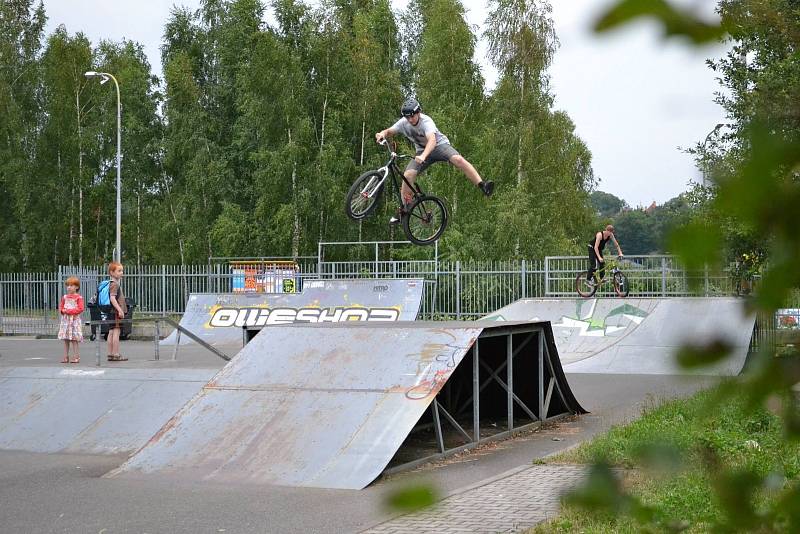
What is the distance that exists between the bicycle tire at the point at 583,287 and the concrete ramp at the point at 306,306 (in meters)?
3.96

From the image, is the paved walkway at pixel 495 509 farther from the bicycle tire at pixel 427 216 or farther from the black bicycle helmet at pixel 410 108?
the black bicycle helmet at pixel 410 108

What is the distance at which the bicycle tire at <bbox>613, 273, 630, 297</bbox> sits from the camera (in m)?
22.9

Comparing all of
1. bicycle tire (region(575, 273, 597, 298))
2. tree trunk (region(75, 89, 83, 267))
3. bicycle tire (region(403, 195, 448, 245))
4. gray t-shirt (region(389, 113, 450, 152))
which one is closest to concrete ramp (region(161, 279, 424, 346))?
bicycle tire (region(575, 273, 597, 298))

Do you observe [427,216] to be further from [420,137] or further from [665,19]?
[665,19]

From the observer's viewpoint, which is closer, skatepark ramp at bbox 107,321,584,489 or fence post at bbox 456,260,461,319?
skatepark ramp at bbox 107,321,584,489

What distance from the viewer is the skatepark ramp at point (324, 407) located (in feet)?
27.5

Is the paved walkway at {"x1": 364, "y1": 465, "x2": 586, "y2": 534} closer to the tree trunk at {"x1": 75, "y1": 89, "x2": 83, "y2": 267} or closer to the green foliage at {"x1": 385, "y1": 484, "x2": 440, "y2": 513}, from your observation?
the green foliage at {"x1": 385, "y1": 484, "x2": 440, "y2": 513}

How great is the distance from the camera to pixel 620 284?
23.2 m

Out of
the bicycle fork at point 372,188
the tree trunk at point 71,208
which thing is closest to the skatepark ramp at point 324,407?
the bicycle fork at point 372,188

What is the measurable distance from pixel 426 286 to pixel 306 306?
16.1 feet

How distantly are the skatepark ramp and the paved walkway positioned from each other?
3.41ft

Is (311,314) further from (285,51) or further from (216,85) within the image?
(216,85)

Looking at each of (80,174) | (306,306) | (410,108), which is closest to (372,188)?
(410,108)

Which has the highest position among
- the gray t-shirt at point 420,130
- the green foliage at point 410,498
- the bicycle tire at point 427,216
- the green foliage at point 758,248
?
the gray t-shirt at point 420,130
